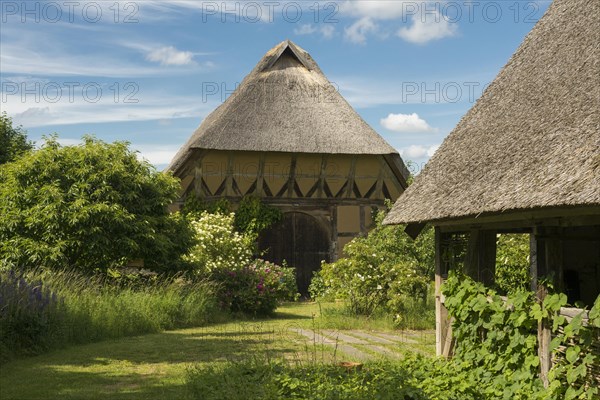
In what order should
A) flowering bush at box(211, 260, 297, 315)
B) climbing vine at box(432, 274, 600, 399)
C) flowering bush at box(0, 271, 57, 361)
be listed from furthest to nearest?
flowering bush at box(211, 260, 297, 315)
flowering bush at box(0, 271, 57, 361)
climbing vine at box(432, 274, 600, 399)

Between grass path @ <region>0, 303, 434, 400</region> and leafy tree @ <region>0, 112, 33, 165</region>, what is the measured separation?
1624 centimetres

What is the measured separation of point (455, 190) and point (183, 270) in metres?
9.03

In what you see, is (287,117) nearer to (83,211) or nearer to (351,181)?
(351,181)

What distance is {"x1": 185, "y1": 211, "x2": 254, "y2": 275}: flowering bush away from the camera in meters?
19.5

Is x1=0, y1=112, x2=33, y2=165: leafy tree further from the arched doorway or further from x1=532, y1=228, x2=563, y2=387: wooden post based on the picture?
x1=532, y1=228, x2=563, y2=387: wooden post

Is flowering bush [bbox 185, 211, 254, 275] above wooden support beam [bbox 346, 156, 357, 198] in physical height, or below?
below

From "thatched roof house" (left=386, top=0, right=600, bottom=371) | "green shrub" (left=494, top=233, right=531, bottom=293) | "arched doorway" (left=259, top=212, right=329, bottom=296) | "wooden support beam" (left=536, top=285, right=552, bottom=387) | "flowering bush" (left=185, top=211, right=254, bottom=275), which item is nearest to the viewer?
"thatched roof house" (left=386, top=0, right=600, bottom=371)

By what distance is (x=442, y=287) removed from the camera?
10125 mm

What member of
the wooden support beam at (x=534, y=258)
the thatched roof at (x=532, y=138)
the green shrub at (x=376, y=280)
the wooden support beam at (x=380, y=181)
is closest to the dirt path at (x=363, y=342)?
the green shrub at (x=376, y=280)

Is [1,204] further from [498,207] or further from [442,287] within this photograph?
[498,207]

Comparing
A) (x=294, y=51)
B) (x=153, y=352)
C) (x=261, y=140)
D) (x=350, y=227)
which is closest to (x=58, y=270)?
(x=153, y=352)

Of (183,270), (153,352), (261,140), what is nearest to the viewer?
(153,352)

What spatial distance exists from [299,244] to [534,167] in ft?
50.5

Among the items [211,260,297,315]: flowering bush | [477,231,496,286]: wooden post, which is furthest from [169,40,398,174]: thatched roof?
[477,231,496,286]: wooden post
